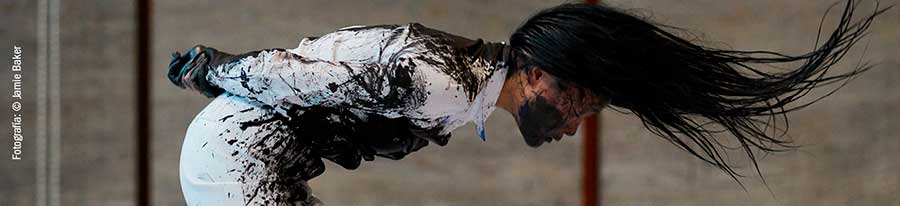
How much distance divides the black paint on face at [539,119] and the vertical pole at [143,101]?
0.69 meters

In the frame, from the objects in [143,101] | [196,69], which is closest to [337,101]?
[196,69]

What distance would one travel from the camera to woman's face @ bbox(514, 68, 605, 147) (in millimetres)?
793

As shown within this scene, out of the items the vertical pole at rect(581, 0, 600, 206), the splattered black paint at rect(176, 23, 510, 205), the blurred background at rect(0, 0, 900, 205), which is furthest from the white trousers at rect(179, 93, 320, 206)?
the vertical pole at rect(581, 0, 600, 206)

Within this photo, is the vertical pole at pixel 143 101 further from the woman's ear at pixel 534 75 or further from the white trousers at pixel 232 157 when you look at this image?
the woman's ear at pixel 534 75

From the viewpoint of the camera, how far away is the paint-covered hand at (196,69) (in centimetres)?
82

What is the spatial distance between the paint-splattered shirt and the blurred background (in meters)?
0.50

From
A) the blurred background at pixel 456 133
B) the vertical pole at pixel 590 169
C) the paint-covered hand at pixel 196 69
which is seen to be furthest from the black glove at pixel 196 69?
the vertical pole at pixel 590 169

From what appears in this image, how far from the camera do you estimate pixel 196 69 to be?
A: 83 cm

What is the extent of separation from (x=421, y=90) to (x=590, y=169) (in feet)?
2.56

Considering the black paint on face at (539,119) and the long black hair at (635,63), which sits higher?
the long black hair at (635,63)

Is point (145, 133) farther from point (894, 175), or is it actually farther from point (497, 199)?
point (894, 175)

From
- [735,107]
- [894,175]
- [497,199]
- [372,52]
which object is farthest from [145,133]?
[894,175]

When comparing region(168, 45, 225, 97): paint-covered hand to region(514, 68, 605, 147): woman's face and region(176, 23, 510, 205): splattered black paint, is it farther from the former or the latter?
region(514, 68, 605, 147): woman's face

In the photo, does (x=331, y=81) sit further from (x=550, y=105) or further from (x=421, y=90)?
(x=550, y=105)
